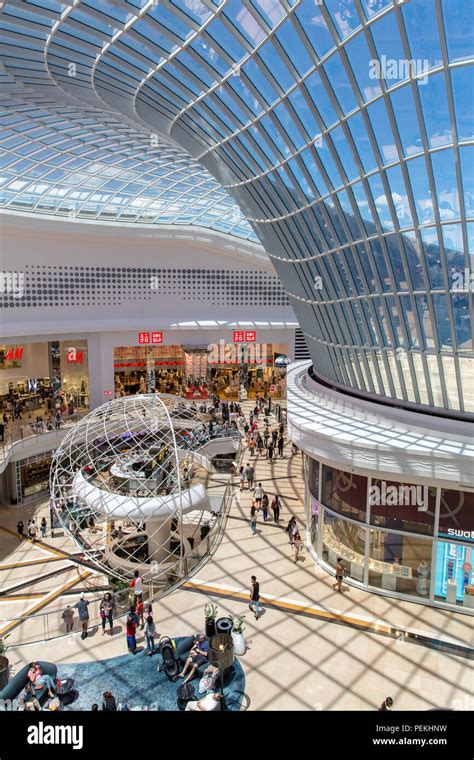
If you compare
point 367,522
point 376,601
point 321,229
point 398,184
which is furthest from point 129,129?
point 376,601

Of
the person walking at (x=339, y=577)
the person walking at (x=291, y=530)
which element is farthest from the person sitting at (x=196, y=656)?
the person walking at (x=291, y=530)

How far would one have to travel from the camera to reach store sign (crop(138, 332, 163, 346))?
44.4m

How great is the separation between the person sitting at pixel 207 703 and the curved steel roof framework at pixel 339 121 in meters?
11.7

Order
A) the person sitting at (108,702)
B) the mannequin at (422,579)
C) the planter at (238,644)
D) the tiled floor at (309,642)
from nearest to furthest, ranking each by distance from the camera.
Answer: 1. the person sitting at (108,702)
2. the tiled floor at (309,642)
3. the planter at (238,644)
4. the mannequin at (422,579)

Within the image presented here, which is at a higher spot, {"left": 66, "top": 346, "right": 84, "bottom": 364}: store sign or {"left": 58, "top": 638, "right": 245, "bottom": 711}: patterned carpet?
{"left": 66, "top": 346, "right": 84, "bottom": 364}: store sign

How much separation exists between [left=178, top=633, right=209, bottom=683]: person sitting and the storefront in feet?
22.3

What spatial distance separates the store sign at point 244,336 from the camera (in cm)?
4734

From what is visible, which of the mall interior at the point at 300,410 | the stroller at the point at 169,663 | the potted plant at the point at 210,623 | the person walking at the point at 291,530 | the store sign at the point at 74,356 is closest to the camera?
the mall interior at the point at 300,410

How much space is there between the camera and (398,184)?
Answer: 1694 cm

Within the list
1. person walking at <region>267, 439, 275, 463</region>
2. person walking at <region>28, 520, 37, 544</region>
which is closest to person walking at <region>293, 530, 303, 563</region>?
person walking at <region>267, 439, 275, 463</region>

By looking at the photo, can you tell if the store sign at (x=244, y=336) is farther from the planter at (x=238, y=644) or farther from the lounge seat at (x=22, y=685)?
the lounge seat at (x=22, y=685)

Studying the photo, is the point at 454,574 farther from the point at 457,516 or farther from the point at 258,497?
the point at 258,497

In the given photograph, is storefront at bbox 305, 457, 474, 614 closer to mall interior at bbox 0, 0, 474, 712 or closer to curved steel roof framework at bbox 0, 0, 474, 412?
mall interior at bbox 0, 0, 474, 712

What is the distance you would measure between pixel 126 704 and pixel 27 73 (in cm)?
2353
